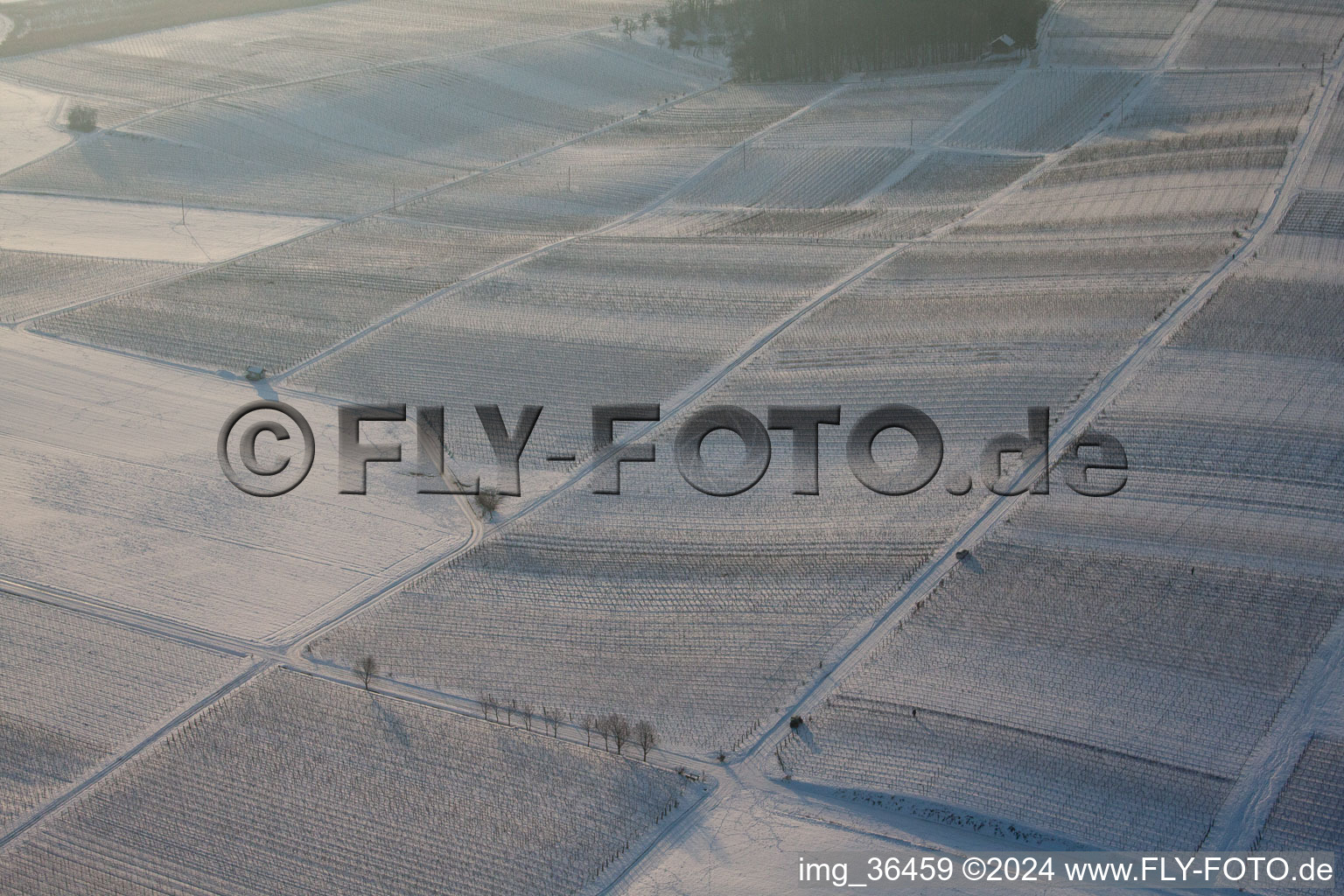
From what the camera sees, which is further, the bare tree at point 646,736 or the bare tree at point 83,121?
the bare tree at point 83,121

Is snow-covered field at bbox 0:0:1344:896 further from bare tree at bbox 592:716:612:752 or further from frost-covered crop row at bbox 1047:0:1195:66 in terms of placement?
frost-covered crop row at bbox 1047:0:1195:66

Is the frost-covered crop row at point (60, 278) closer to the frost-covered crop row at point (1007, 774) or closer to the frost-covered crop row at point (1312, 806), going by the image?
the frost-covered crop row at point (1007, 774)

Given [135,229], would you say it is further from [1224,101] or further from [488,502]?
[1224,101]

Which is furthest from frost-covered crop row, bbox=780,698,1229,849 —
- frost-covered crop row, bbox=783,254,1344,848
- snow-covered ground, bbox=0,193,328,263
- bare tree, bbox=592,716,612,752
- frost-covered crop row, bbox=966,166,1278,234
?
snow-covered ground, bbox=0,193,328,263

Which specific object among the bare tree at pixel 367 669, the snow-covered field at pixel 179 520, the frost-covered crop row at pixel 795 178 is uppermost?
the frost-covered crop row at pixel 795 178

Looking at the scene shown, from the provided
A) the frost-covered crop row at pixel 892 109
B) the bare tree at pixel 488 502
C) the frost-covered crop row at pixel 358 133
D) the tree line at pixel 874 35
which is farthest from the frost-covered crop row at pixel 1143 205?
the bare tree at pixel 488 502

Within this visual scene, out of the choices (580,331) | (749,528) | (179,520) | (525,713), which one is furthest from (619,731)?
(580,331)

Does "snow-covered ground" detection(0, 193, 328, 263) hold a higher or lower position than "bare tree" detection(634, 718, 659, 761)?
higher
